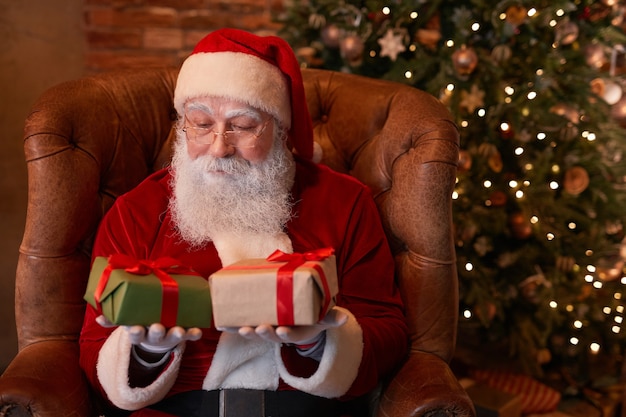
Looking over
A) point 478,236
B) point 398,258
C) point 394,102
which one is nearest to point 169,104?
point 394,102

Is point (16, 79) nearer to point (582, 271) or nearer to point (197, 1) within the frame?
point (197, 1)

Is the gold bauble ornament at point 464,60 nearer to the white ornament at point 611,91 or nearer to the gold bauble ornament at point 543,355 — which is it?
the white ornament at point 611,91

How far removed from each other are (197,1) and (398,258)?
180 cm

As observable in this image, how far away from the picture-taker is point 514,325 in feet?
8.81

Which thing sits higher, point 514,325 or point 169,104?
point 169,104

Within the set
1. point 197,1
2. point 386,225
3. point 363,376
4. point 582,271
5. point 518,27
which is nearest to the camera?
point 363,376

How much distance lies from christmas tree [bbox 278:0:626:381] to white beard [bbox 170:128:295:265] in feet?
3.55

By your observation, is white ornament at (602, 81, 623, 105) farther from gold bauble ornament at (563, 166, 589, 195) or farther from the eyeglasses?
the eyeglasses

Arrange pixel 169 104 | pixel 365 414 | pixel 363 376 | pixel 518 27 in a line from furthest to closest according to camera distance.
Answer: pixel 518 27
pixel 169 104
pixel 365 414
pixel 363 376

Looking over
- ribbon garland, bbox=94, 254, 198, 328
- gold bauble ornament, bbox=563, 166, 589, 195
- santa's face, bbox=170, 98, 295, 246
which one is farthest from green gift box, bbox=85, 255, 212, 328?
gold bauble ornament, bbox=563, 166, 589, 195

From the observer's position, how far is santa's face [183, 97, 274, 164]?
4.97 ft

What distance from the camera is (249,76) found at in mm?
1537

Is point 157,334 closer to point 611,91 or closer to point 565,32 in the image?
point 565,32

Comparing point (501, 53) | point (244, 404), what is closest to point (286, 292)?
point (244, 404)
